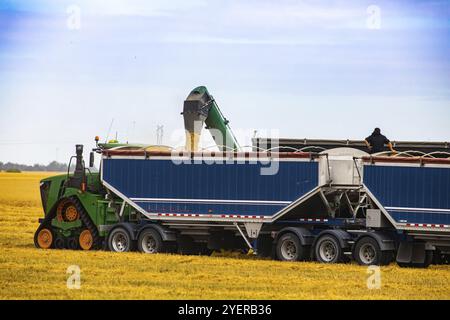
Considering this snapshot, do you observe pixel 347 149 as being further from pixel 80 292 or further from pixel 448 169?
pixel 80 292

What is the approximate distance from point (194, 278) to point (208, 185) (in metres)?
7.20

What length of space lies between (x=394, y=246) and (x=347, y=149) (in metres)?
3.11

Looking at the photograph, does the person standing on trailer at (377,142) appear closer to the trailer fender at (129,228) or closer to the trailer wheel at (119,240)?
the trailer fender at (129,228)

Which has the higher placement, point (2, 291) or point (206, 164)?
point (206, 164)

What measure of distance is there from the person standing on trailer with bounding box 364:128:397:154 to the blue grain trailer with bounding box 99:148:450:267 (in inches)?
39.5

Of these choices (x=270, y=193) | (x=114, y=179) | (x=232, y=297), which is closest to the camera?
(x=232, y=297)

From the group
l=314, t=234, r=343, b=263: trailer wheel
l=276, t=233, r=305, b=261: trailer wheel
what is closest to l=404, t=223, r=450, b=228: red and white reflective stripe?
l=314, t=234, r=343, b=263: trailer wheel

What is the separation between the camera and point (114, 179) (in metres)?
33.1

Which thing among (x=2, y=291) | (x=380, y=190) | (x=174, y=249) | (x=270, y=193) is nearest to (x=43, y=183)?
(x=174, y=249)

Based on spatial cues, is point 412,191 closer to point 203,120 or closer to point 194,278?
point 194,278

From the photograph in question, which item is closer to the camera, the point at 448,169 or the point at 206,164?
the point at 448,169

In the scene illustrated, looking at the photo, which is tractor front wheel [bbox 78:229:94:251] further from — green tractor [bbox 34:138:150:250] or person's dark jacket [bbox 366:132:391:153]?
person's dark jacket [bbox 366:132:391:153]
